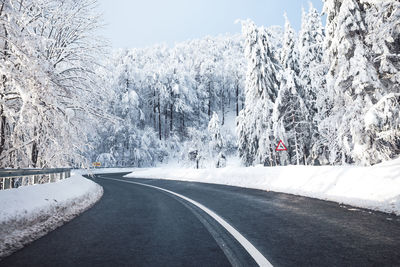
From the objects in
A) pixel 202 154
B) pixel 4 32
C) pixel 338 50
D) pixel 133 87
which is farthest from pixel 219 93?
pixel 4 32

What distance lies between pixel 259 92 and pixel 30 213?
26370 mm

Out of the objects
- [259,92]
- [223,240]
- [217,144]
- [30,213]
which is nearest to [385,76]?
[223,240]

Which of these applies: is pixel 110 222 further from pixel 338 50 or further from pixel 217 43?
pixel 217 43

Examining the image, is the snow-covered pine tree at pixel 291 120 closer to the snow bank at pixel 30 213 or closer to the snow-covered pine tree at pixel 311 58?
the snow-covered pine tree at pixel 311 58

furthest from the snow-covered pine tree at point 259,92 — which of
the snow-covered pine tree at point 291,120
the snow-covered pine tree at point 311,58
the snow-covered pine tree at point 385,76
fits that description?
the snow-covered pine tree at point 385,76

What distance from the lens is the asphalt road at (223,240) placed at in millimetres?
3549

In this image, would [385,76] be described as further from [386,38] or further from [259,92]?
[259,92]

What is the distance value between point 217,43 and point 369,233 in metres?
104

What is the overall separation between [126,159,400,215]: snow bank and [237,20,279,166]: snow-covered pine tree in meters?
13.2

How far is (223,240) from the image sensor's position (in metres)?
4.48

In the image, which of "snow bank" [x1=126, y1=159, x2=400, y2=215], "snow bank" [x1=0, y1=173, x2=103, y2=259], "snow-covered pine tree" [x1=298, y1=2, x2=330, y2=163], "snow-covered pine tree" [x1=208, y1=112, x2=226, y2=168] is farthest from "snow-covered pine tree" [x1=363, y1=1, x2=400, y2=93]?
"snow-covered pine tree" [x1=208, y1=112, x2=226, y2=168]

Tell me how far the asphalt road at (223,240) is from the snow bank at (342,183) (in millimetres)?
657

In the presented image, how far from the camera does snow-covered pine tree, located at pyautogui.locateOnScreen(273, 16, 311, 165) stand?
83.3 feet

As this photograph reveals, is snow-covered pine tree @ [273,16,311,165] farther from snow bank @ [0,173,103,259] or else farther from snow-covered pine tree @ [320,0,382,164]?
snow bank @ [0,173,103,259]
